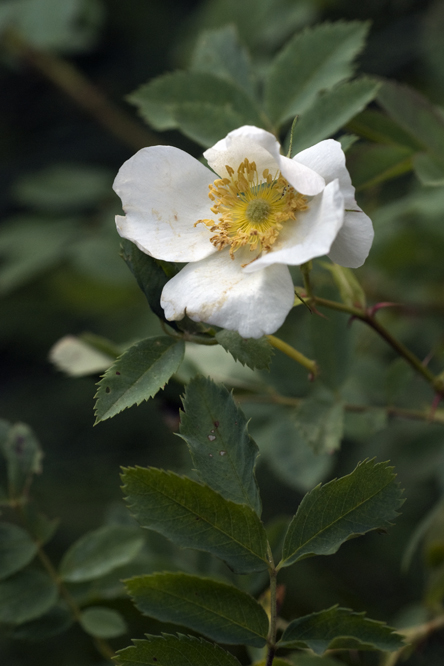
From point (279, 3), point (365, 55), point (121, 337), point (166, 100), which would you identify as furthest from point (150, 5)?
point (166, 100)

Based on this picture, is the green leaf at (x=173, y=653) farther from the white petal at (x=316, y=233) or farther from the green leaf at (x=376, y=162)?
the green leaf at (x=376, y=162)

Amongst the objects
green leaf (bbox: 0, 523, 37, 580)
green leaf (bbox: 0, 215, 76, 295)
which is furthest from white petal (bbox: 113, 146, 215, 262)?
green leaf (bbox: 0, 215, 76, 295)

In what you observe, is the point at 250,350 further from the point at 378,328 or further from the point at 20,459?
the point at 20,459

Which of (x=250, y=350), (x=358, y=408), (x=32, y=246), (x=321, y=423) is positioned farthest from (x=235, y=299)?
(x=32, y=246)

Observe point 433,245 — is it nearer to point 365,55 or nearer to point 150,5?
point 365,55

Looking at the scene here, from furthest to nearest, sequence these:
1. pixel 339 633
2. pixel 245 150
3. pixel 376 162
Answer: pixel 376 162 < pixel 245 150 < pixel 339 633

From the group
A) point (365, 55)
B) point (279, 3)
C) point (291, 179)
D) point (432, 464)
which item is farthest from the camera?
point (365, 55)
